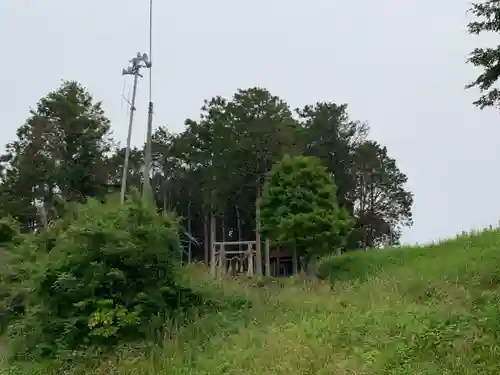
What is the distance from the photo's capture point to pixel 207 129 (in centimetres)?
3806

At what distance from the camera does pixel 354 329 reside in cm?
708

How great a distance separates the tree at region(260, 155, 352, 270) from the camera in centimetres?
1936

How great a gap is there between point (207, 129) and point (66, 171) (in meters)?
9.85

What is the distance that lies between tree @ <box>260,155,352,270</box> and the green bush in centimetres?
1031

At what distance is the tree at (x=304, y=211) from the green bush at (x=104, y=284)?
33.8 feet

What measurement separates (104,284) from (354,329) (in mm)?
3733

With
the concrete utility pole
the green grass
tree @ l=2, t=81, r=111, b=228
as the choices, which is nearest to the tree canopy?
tree @ l=2, t=81, r=111, b=228

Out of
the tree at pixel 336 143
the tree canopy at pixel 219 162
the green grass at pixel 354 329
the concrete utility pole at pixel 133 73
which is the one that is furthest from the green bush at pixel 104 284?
the tree at pixel 336 143

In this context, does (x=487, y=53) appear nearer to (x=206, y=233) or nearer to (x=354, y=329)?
(x=354, y=329)

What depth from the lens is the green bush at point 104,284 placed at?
828 centimetres

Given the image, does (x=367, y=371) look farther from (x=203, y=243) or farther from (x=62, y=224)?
(x=203, y=243)

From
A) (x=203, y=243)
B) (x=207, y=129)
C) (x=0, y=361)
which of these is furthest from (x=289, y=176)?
(x=203, y=243)

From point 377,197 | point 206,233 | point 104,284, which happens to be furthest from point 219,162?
point 104,284

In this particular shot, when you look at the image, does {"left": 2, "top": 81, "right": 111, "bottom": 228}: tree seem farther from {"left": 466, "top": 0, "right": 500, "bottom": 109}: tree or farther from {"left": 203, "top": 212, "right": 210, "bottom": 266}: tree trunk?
{"left": 466, "top": 0, "right": 500, "bottom": 109}: tree
